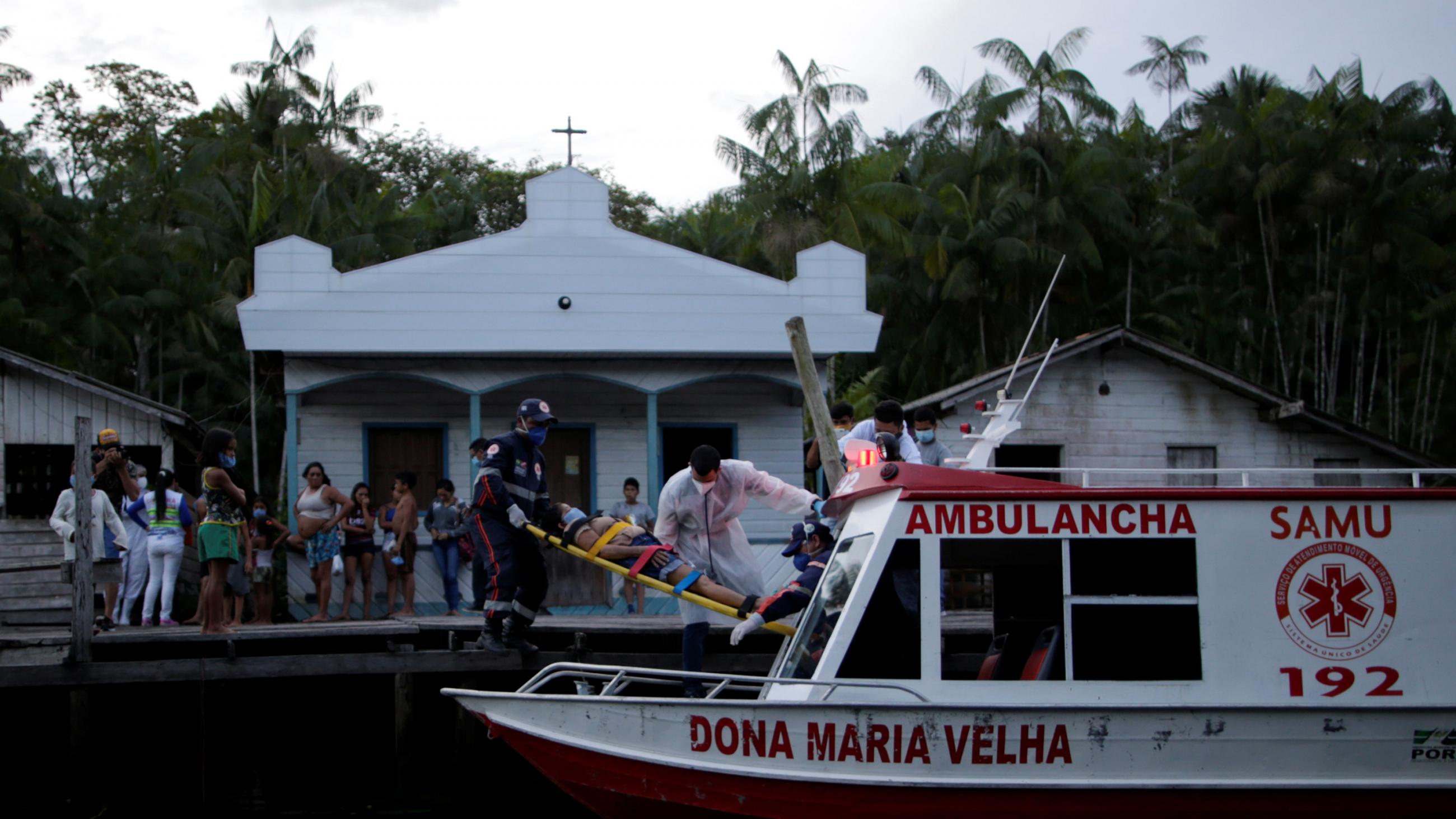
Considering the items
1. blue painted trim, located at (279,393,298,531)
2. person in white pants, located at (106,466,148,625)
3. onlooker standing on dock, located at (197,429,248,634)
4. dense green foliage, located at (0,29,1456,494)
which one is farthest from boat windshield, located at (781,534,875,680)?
dense green foliage, located at (0,29,1456,494)

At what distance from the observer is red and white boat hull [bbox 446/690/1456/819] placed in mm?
6504

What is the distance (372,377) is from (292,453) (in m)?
1.27

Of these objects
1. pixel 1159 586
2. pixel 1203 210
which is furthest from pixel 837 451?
pixel 1203 210

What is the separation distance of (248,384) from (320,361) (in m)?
15.4

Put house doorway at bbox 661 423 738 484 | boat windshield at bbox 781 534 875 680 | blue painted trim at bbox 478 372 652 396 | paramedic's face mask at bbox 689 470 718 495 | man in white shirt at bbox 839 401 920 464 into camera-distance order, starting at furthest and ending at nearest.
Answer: house doorway at bbox 661 423 738 484, blue painted trim at bbox 478 372 652 396, man in white shirt at bbox 839 401 920 464, paramedic's face mask at bbox 689 470 718 495, boat windshield at bbox 781 534 875 680

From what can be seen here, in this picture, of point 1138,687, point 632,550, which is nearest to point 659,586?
point 632,550

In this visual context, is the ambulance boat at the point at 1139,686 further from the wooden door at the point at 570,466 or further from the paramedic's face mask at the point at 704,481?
the wooden door at the point at 570,466

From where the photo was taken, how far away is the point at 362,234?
2823 cm

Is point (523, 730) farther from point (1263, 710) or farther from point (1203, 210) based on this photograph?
point (1203, 210)

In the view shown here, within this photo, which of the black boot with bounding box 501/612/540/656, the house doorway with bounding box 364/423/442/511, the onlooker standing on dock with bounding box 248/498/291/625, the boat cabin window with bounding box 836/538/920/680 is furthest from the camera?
the house doorway with bounding box 364/423/442/511

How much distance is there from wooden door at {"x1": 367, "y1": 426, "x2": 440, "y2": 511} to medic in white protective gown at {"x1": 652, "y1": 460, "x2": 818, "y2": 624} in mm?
8292

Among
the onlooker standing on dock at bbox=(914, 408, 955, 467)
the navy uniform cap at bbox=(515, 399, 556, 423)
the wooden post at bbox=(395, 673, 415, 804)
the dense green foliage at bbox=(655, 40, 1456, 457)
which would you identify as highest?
the dense green foliage at bbox=(655, 40, 1456, 457)

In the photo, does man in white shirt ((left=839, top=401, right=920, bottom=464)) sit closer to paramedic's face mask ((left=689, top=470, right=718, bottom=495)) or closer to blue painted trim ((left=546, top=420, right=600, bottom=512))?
paramedic's face mask ((left=689, top=470, right=718, bottom=495))

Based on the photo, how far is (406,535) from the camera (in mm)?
13609
